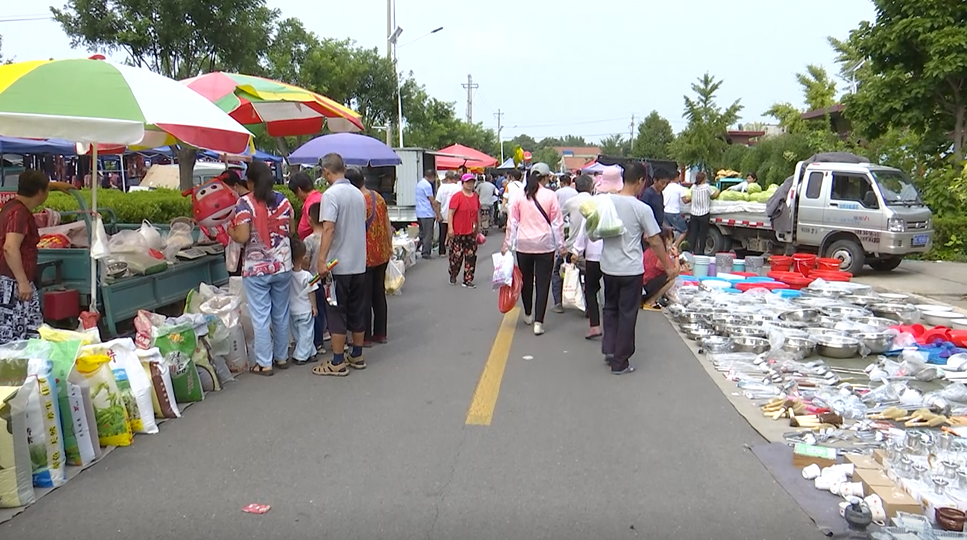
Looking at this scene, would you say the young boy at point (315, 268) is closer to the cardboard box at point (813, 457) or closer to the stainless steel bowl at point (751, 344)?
the stainless steel bowl at point (751, 344)

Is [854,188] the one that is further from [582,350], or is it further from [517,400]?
[517,400]

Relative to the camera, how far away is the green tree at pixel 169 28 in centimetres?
1719

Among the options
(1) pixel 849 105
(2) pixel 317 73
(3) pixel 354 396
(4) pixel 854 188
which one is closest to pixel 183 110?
(3) pixel 354 396

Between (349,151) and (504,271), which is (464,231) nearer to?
(349,151)

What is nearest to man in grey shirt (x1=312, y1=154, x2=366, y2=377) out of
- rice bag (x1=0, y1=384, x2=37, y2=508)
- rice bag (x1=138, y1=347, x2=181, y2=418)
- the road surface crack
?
rice bag (x1=138, y1=347, x2=181, y2=418)

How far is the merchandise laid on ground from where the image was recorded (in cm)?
397

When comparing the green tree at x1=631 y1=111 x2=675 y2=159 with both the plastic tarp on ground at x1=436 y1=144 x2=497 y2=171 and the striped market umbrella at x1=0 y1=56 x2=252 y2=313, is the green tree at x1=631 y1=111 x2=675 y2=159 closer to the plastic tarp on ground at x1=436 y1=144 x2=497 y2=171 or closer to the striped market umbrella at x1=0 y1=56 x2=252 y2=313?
the plastic tarp on ground at x1=436 y1=144 x2=497 y2=171

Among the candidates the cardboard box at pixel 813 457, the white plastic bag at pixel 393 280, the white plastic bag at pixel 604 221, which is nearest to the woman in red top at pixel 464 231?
the white plastic bag at pixel 393 280

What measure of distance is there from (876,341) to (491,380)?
3.94 meters

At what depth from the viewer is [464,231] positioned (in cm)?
1121

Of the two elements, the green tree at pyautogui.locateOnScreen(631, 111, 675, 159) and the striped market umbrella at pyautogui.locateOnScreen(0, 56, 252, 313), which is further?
the green tree at pyautogui.locateOnScreen(631, 111, 675, 159)

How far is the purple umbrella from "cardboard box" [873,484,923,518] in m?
9.04

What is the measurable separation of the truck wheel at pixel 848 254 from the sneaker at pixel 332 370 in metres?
9.85

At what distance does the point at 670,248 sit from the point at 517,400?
4931 millimetres
